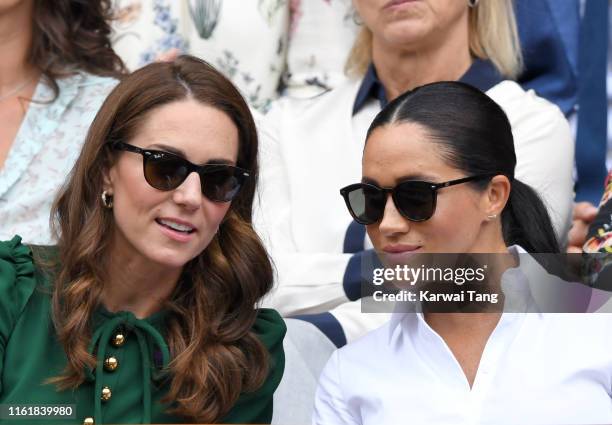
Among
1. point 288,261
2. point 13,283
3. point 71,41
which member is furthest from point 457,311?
point 71,41

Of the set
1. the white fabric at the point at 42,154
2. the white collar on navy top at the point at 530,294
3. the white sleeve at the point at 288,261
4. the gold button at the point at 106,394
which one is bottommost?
the white sleeve at the point at 288,261

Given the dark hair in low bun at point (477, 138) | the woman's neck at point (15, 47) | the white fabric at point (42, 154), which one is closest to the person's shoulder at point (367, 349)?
the dark hair in low bun at point (477, 138)

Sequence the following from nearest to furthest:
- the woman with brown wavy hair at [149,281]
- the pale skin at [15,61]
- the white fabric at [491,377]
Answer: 1. the white fabric at [491,377]
2. the woman with brown wavy hair at [149,281]
3. the pale skin at [15,61]

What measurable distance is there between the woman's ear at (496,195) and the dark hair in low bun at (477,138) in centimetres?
2

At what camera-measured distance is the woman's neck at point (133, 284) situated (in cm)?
263

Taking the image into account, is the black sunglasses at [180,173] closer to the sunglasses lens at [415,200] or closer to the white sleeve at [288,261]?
the sunglasses lens at [415,200]

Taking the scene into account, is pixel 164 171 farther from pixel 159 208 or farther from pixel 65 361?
pixel 65 361

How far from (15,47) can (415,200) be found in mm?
1743

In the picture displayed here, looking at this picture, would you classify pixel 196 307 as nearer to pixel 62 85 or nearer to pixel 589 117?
pixel 62 85

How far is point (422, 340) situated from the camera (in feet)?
8.09

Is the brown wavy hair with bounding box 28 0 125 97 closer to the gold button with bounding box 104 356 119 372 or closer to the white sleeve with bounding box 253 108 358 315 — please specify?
the white sleeve with bounding box 253 108 358 315

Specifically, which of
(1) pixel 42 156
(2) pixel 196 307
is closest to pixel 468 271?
(2) pixel 196 307

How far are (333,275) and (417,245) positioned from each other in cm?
101

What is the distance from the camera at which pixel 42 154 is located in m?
3.44
